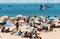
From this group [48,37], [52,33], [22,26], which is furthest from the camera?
[22,26]

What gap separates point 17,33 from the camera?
53.3ft

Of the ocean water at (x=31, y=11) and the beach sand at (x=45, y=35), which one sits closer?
the beach sand at (x=45, y=35)

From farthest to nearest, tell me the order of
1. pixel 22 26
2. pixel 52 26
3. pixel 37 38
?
pixel 22 26
pixel 52 26
pixel 37 38

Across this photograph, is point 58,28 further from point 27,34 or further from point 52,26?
point 27,34

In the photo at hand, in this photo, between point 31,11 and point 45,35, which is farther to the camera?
point 31,11

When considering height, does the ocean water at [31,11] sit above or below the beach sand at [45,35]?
below

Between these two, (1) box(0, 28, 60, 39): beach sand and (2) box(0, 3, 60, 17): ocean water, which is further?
(2) box(0, 3, 60, 17): ocean water

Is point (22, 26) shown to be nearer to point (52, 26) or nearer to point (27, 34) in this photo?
point (52, 26)

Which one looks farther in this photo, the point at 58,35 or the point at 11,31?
the point at 11,31

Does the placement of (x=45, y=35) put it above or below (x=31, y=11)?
above

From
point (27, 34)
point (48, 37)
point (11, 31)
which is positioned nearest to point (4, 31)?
point (11, 31)

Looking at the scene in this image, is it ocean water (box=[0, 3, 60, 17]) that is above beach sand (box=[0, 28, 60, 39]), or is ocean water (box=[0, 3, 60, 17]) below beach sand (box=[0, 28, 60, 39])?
below

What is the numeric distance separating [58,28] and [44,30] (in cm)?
220

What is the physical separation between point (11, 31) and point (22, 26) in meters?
2.62
